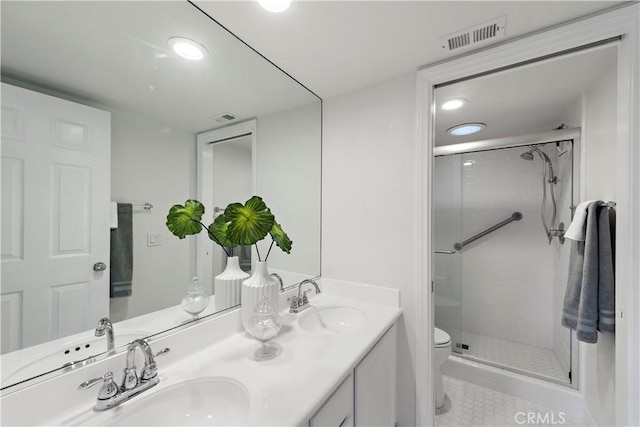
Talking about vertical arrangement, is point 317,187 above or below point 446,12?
below

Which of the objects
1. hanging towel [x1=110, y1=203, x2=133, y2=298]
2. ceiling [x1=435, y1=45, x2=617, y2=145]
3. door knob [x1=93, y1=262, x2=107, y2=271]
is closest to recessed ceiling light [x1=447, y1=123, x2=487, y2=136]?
ceiling [x1=435, y1=45, x2=617, y2=145]

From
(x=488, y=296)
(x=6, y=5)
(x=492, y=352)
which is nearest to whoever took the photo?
(x=6, y=5)

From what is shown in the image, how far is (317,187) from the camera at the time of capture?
1.72 m

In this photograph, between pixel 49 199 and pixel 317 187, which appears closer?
pixel 49 199

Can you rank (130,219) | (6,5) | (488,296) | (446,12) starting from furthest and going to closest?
(488,296) → (446,12) → (130,219) → (6,5)

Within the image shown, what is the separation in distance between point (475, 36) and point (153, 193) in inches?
60.6

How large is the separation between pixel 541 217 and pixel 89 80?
320cm

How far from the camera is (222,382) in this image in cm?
81

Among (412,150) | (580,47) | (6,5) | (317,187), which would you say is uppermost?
(580,47)

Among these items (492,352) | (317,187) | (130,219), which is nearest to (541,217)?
(492,352)

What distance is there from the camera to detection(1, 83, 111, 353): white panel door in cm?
63

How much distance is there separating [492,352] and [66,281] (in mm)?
2961

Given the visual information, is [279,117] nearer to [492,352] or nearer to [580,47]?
[580,47]

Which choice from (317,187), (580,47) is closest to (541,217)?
(580,47)
